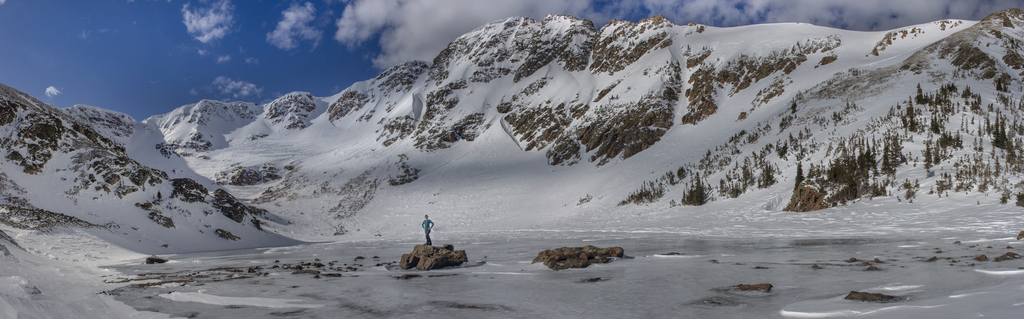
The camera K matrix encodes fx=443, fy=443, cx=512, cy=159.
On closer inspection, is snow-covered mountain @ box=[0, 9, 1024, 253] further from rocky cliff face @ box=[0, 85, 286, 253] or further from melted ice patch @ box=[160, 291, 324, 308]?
melted ice patch @ box=[160, 291, 324, 308]

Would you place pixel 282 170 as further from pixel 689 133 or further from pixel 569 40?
pixel 689 133

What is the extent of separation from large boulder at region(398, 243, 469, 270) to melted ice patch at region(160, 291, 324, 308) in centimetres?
456

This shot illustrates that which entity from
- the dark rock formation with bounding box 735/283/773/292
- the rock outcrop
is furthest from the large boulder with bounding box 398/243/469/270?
the rock outcrop

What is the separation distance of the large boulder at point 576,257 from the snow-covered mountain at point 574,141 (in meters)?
16.7

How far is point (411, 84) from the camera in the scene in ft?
374

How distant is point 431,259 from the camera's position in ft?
35.8

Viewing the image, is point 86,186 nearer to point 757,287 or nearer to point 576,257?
point 576,257

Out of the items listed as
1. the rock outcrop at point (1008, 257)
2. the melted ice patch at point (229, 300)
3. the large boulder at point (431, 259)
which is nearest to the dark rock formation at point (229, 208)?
the large boulder at point (431, 259)

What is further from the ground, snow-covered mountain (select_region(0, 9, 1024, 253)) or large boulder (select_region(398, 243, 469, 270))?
snow-covered mountain (select_region(0, 9, 1024, 253))

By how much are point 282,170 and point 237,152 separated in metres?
22.3

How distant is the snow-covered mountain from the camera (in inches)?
904

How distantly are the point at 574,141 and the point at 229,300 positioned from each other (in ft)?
185

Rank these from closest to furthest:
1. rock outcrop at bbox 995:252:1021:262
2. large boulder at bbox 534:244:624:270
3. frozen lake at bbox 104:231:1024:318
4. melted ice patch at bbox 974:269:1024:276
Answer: frozen lake at bbox 104:231:1024:318 → melted ice patch at bbox 974:269:1024:276 → rock outcrop at bbox 995:252:1021:262 → large boulder at bbox 534:244:624:270

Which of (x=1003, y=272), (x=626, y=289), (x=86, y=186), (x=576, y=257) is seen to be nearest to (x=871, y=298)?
(x=626, y=289)
